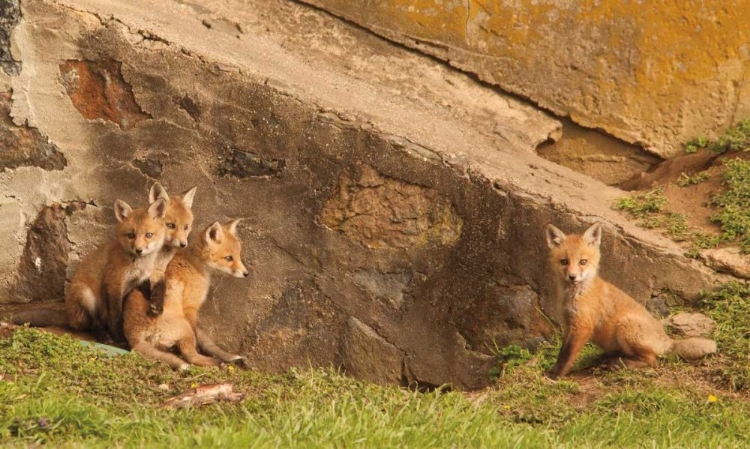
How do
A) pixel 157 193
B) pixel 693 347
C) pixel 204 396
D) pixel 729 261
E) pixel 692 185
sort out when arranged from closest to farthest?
pixel 204 396
pixel 693 347
pixel 729 261
pixel 157 193
pixel 692 185

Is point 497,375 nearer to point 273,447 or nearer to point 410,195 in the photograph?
point 410,195

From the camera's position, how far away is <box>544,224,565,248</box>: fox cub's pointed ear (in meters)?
7.91

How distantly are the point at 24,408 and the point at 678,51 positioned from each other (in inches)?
260

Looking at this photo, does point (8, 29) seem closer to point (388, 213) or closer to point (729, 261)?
point (388, 213)

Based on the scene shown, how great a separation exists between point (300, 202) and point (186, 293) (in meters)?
1.23

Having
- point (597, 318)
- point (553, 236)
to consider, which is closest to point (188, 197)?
point (553, 236)

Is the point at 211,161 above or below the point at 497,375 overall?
above

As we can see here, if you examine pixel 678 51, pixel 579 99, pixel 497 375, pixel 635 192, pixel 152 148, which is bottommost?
pixel 497 375

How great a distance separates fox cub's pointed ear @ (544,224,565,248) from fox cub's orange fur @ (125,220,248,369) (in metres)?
2.55

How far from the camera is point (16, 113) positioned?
8.76m

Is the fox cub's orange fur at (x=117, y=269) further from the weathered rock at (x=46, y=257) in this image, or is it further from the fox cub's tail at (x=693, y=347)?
the fox cub's tail at (x=693, y=347)

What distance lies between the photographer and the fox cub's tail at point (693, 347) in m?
7.68

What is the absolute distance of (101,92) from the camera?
8.75 m

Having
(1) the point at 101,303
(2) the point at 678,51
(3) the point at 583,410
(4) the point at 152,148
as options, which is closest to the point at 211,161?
(4) the point at 152,148
